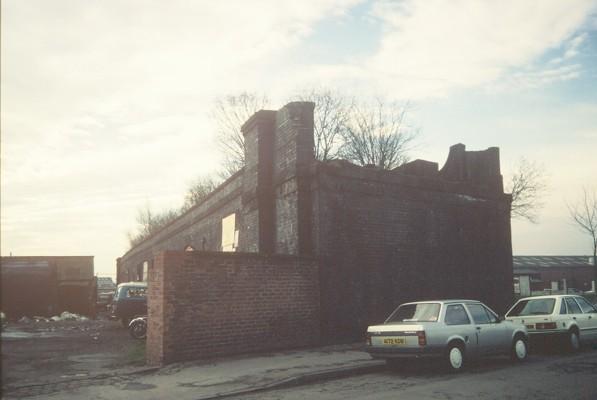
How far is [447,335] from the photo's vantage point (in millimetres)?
9625

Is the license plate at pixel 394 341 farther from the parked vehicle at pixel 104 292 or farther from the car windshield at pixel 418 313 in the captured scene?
the parked vehicle at pixel 104 292

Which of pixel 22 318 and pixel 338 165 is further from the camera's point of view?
pixel 338 165

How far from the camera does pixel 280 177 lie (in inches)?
601

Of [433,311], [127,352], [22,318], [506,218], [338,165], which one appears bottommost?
[127,352]

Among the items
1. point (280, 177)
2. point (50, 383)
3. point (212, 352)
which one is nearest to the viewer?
point (50, 383)

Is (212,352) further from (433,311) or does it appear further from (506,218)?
(506,218)

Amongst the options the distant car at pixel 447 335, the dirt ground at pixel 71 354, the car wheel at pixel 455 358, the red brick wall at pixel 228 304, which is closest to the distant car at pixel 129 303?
the dirt ground at pixel 71 354

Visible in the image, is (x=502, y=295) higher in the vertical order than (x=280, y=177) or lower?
lower

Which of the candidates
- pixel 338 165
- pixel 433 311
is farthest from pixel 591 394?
pixel 338 165

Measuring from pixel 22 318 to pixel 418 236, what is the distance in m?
14.9

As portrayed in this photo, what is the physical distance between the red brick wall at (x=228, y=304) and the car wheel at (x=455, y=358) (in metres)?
4.40

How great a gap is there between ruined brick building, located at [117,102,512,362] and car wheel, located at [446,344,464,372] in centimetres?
440

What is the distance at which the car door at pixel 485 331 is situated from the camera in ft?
33.6

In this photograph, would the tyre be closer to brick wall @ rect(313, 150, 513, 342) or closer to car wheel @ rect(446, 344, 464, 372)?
brick wall @ rect(313, 150, 513, 342)
